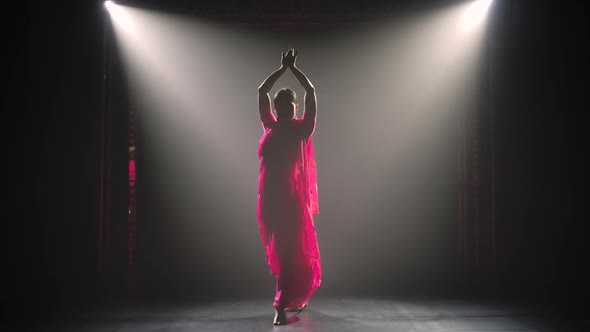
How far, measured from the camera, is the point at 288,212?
315 centimetres

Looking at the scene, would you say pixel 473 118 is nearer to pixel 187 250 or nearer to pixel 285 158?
pixel 285 158

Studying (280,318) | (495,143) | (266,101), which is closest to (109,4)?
(266,101)

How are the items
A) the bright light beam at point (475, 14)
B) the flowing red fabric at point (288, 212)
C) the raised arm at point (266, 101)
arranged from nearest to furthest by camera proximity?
the flowing red fabric at point (288, 212)
the raised arm at point (266, 101)
the bright light beam at point (475, 14)

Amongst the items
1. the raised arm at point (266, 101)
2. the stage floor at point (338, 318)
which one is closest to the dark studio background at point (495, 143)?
the stage floor at point (338, 318)

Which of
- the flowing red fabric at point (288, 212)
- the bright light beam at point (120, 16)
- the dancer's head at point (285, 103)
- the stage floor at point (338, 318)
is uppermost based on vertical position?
the bright light beam at point (120, 16)

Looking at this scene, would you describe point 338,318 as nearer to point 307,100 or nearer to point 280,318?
point 280,318

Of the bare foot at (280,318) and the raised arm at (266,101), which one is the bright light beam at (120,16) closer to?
the raised arm at (266,101)

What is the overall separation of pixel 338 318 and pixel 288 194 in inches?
32.9

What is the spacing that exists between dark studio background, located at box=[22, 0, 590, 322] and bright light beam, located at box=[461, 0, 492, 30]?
0.13m

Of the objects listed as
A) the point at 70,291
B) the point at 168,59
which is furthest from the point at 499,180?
Result: the point at 70,291

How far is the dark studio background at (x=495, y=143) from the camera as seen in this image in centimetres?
440

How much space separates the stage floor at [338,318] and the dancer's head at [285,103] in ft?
4.10

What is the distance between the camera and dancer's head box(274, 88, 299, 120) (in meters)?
3.20

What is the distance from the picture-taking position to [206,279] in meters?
4.74
